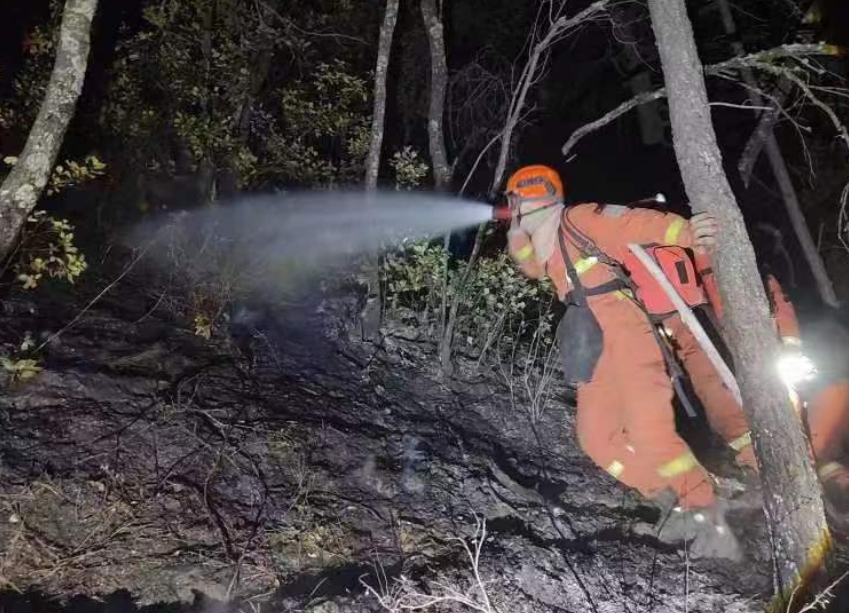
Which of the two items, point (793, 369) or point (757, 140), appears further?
point (757, 140)

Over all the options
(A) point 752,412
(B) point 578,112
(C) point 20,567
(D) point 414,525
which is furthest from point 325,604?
(B) point 578,112

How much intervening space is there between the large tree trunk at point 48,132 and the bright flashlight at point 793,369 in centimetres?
415

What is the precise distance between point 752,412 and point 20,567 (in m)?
3.44

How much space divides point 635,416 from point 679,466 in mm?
367

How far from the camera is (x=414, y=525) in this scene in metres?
3.51

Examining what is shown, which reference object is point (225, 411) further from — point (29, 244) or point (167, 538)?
point (29, 244)

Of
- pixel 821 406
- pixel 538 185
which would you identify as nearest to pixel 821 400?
pixel 821 406

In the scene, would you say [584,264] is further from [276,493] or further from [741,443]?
[276,493]

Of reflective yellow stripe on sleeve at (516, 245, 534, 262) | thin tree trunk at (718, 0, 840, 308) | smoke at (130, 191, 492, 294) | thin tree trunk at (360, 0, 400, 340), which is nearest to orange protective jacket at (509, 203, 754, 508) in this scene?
reflective yellow stripe on sleeve at (516, 245, 534, 262)

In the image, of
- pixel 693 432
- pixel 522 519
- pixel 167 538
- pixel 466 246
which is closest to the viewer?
pixel 167 538

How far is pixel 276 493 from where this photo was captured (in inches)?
138

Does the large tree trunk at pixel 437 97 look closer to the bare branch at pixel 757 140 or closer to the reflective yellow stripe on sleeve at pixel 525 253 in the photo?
the reflective yellow stripe on sleeve at pixel 525 253

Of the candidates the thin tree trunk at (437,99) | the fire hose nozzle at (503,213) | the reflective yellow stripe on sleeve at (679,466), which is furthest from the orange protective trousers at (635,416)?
the thin tree trunk at (437,99)

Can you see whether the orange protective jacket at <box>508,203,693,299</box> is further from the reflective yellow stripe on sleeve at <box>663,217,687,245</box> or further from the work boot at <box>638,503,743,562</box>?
the work boot at <box>638,503,743,562</box>
